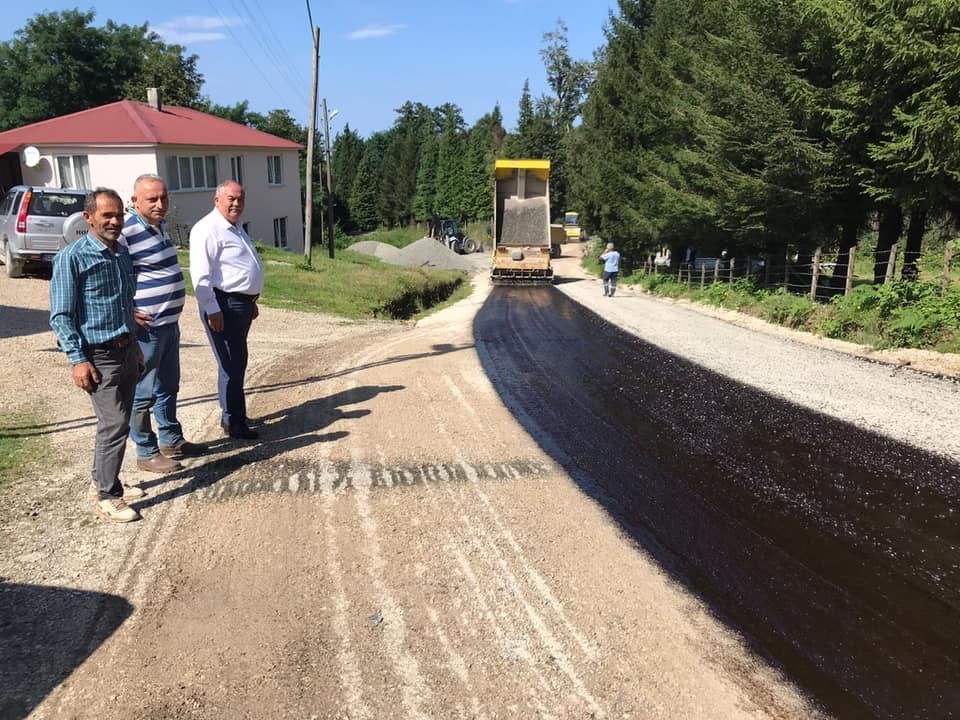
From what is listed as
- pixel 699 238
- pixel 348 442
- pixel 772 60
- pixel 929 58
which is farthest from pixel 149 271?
pixel 699 238

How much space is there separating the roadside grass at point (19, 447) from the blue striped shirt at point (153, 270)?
1452 mm

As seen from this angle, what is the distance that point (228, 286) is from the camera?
553cm

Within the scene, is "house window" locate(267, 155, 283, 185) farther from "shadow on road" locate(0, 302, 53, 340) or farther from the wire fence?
"shadow on road" locate(0, 302, 53, 340)

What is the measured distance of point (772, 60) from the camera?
1531cm

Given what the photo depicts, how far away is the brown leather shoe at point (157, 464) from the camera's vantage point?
16.4ft

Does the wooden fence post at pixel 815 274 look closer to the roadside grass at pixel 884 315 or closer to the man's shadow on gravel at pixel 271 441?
the roadside grass at pixel 884 315

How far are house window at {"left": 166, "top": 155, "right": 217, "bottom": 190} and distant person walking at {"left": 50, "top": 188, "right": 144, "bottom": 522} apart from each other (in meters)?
24.1

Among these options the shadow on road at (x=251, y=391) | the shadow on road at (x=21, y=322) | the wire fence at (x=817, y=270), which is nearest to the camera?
the shadow on road at (x=251, y=391)

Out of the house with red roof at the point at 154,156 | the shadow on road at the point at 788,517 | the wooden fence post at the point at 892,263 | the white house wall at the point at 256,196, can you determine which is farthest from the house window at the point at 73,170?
the wooden fence post at the point at 892,263

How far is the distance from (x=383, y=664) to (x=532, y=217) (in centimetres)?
2407

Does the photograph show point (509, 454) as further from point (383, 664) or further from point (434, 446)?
point (383, 664)

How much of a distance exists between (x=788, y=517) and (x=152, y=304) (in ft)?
15.3

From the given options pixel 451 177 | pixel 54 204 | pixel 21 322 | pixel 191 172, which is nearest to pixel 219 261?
pixel 21 322

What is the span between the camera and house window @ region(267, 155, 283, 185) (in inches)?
1302
